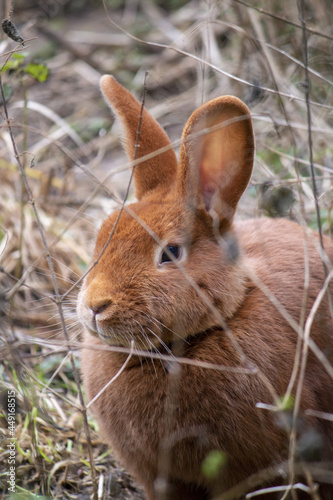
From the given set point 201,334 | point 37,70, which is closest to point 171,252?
point 201,334

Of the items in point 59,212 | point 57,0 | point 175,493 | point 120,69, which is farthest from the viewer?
point 57,0

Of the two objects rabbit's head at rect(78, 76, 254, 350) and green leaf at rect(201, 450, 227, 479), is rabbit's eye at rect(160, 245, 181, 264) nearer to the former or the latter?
rabbit's head at rect(78, 76, 254, 350)

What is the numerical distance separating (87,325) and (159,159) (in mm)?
866

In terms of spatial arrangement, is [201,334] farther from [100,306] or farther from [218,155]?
[218,155]

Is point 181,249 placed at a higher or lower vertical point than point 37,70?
lower

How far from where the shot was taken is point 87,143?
5891 millimetres

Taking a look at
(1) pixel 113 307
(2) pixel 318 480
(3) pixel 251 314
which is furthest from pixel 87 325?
(2) pixel 318 480

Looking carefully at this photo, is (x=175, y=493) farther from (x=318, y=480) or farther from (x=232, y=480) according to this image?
(x=318, y=480)

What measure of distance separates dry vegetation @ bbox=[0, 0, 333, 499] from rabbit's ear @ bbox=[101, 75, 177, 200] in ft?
0.98

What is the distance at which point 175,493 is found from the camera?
277cm

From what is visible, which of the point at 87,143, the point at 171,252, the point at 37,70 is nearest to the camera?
the point at 171,252

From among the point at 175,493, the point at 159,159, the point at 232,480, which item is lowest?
the point at 175,493

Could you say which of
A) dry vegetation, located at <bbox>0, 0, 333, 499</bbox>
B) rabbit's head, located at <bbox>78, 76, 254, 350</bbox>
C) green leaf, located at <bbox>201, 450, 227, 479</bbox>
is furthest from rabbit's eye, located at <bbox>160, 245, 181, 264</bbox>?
green leaf, located at <bbox>201, 450, 227, 479</bbox>

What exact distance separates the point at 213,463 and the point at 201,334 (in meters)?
0.54
